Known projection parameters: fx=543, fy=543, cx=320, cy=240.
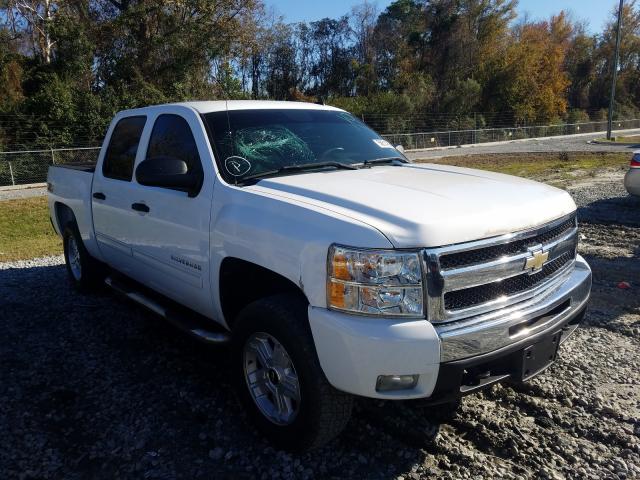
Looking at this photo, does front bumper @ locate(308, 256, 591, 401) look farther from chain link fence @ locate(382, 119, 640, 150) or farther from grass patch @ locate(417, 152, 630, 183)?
chain link fence @ locate(382, 119, 640, 150)

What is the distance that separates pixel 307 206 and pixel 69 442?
2.02 metres

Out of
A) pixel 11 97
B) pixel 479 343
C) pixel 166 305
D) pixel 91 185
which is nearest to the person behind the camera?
pixel 479 343

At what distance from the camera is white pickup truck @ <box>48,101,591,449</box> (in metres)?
2.56

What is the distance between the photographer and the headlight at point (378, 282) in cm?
254

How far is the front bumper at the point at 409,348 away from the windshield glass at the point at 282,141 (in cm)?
Answer: 139

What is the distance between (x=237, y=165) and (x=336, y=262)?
4.38ft

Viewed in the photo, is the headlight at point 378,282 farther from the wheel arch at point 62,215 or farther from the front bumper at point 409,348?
the wheel arch at point 62,215

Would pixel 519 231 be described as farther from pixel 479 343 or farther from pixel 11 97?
pixel 11 97

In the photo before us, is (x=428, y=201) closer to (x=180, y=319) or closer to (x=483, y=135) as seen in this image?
(x=180, y=319)

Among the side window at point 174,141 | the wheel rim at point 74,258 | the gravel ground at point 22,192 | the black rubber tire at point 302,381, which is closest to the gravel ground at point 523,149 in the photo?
the gravel ground at point 22,192

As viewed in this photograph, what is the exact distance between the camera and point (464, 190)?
3158 millimetres

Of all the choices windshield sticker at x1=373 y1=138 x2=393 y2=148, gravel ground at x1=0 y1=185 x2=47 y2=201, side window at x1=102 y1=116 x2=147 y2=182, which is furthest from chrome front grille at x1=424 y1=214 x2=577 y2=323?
gravel ground at x1=0 y1=185 x2=47 y2=201

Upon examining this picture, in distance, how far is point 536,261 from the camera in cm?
295

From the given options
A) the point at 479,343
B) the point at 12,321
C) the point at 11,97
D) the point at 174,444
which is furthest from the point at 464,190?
the point at 11,97
